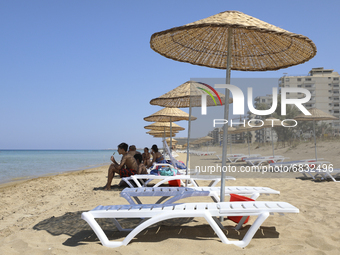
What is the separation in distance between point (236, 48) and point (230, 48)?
0.53m

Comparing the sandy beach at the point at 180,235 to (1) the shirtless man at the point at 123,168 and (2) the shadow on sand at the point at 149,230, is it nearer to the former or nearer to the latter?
(2) the shadow on sand at the point at 149,230

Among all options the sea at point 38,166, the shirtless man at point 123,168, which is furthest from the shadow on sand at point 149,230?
the sea at point 38,166

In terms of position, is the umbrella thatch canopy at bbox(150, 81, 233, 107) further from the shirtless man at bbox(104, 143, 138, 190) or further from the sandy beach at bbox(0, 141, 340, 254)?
the sandy beach at bbox(0, 141, 340, 254)

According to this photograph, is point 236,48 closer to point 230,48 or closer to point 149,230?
point 230,48

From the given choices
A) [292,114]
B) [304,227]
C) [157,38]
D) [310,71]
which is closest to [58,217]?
[157,38]

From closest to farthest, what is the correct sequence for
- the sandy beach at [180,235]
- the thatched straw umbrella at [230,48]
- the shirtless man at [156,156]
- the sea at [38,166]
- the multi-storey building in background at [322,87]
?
the sandy beach at [180,235] < the thatched straw umbrella at [230,48] < the shirtless man at [156,156] < the sea at [38,166] < the multi-storey building in background at [322,87]

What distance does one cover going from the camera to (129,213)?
226cm

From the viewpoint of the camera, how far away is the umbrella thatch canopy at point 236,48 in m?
2.82

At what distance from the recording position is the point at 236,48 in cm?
332

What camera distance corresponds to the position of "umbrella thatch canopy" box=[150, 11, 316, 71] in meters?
2.82

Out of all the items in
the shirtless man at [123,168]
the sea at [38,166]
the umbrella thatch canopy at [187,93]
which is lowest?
the sea at [38,166]

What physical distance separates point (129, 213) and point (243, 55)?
7.58 feet

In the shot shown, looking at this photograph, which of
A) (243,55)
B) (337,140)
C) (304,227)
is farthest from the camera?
(337,140)

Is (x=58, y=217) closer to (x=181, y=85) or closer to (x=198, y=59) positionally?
(x=198, y=59)
